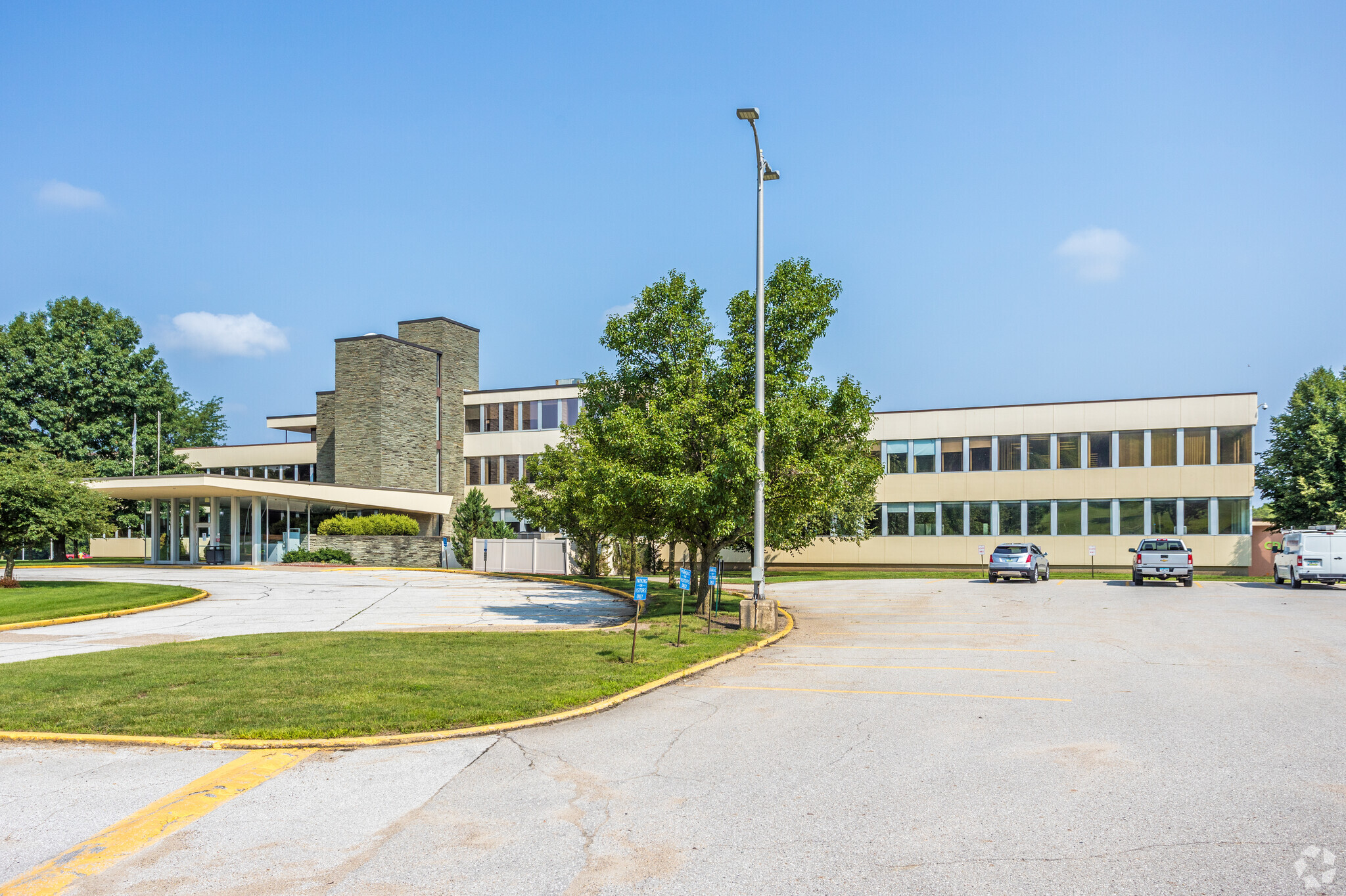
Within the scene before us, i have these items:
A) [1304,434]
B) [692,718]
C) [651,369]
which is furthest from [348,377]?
[1304,434]

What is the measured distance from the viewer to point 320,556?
4209 centimetres

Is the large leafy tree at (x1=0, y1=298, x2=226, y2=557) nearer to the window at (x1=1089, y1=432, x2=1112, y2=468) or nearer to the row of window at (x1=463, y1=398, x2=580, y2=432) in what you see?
the row of window at (x1=463, y1=398, x2=580, y2=432)

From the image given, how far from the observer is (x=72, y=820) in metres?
6.30

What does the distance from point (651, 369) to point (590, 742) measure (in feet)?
45.3

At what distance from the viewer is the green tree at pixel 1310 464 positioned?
1523 inches

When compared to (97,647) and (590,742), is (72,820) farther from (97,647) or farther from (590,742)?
(97,647)

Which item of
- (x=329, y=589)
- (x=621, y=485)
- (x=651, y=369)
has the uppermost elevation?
(x=651, y=369)

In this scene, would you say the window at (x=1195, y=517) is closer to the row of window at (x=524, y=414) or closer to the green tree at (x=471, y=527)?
the row of window at (x=524, y=414)

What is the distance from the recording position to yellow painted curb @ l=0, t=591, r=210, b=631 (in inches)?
733

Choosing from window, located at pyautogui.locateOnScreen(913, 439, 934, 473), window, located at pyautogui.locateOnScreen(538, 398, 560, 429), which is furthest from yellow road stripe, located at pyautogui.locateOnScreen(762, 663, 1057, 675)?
window, located at pyautogui.locateOnScreen(538, 398, 560, 429)

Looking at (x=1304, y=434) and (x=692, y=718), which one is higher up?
(x=1304, y=434)

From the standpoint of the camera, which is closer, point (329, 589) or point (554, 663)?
point (554, 663)

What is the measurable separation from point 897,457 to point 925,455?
1.37 meters

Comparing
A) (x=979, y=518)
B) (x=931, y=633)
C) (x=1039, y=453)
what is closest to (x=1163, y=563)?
(x=1039, y=453)
